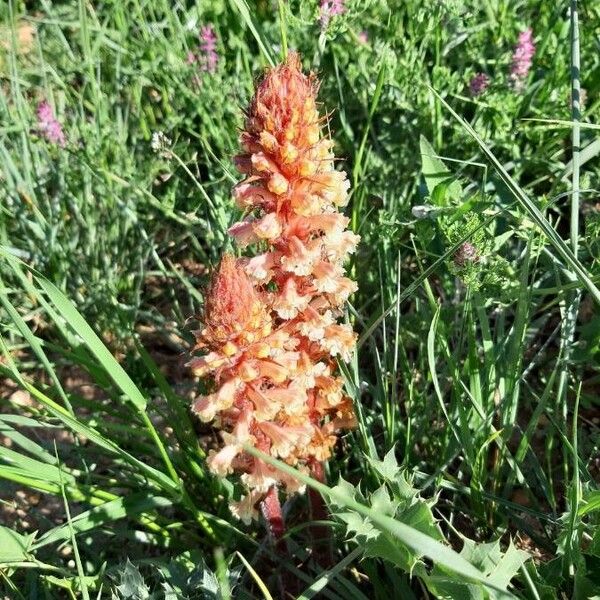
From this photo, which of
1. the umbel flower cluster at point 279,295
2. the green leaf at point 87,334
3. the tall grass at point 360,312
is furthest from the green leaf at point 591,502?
the green leaf at point 87,334

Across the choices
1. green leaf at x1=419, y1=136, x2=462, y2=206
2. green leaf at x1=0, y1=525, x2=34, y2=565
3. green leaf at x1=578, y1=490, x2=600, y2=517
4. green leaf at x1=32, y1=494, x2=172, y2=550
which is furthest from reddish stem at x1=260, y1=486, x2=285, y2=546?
green leaf at x1=419, y1=136, x2=462, y2=206

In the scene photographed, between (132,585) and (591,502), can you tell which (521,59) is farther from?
(132,585)

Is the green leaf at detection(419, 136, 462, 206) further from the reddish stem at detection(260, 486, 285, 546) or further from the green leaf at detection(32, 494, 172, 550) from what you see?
the green leaf at detection(32, 494, 172, 550)

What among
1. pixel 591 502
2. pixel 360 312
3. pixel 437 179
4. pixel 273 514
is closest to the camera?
pixel 591 502

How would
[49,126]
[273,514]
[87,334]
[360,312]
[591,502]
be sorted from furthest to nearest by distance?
[49,126] → [360,312] → [273,514] → [87,334] → [591,502]

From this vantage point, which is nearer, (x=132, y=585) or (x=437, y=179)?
(x=132, y=585)

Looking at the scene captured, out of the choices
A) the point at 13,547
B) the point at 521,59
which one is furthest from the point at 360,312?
the point at 13,547
